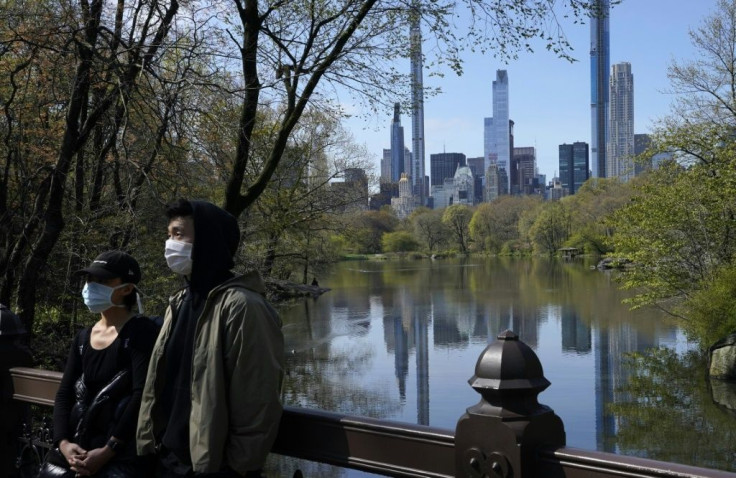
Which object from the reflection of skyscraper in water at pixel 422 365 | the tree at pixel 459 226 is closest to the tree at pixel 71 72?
the reflection of skyscraper in water at pixel 422 365

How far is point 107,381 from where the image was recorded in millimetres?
2641

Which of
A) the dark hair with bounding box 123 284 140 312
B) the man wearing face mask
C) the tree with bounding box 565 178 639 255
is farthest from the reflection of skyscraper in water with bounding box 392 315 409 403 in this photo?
the tree with bounding box 565 178 639 255

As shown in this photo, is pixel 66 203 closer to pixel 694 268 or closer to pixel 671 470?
pixel 671 470

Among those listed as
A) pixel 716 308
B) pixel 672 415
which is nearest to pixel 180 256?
pixel 672 415

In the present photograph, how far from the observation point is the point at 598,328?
22.0 metres

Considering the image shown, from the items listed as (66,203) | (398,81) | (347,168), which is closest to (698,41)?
(347,168)

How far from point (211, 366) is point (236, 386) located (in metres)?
0.10

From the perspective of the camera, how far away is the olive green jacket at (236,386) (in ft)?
7.06

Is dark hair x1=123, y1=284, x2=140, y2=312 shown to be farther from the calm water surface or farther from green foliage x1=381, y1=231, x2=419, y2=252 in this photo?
green foliage x1=381, y1=231, x2=419, y2=252

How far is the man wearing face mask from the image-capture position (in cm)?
216

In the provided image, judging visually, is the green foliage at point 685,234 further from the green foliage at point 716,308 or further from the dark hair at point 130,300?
the dark hair at point 130,300

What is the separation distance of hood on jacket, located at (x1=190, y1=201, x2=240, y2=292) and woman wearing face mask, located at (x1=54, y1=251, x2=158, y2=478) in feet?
1.43

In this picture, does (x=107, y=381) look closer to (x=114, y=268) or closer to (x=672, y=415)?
(x=114, y=268)

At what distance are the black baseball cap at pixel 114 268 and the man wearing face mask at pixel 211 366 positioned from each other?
0.44 meters
